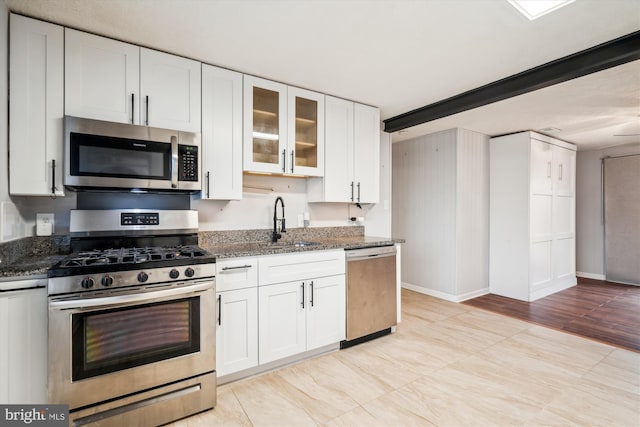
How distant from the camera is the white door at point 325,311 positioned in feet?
8.55

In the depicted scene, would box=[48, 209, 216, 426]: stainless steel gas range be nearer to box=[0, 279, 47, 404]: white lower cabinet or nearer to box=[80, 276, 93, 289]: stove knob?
box=[80, 276, 93, 289]: stove knob

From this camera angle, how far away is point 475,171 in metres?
4.58

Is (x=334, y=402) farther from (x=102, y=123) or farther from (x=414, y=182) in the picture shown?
(x=414, y=182)

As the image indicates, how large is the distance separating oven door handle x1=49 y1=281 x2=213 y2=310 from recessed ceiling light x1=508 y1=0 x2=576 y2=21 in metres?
2.58

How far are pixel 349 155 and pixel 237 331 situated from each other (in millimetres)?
2052

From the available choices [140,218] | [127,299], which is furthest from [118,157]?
[127,299]

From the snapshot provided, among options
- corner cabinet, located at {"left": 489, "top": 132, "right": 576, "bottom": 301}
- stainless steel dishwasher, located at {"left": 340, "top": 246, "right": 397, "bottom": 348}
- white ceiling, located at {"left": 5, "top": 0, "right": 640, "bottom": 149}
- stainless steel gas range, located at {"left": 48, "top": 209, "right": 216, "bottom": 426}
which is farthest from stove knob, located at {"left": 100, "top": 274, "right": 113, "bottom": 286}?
corner cabinet, located at {"left": 489, "top": 132, "right": 576, "bottom": 301}

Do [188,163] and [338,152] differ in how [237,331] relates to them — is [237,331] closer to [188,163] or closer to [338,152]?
[188,163]

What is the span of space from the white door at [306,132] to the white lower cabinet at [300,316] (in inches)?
43.5

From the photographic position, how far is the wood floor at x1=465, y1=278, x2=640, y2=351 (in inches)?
128

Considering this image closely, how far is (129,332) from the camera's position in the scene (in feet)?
5.82

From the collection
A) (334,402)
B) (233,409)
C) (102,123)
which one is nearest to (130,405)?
(233,409)

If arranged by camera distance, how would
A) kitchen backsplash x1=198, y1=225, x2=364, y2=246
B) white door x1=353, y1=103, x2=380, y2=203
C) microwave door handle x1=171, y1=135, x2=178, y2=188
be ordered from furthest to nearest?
white door x1=353, y1=103, x2=380, y2=203 < kitchen backsplash x1=198, y1=225, x2=364, y2=246 < microwave door handle x1=171, y1=135, x2=178, y2=188

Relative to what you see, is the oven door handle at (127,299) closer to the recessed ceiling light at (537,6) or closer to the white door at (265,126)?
the white door at (265,126)
